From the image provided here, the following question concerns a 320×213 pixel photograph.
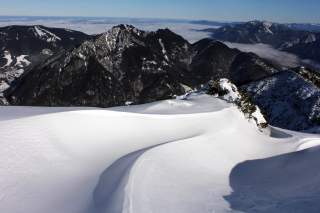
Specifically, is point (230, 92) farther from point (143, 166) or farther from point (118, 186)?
point (118, 186)

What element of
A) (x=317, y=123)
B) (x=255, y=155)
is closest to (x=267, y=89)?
(x=317, y=123)

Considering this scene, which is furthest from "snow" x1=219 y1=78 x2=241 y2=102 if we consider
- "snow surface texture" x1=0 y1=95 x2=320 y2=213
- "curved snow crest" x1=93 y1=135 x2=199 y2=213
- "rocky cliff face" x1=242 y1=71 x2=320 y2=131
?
"rocky cliff face" x1=242 y1=71 x2=320 y2=131

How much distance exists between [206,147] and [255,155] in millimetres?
6310

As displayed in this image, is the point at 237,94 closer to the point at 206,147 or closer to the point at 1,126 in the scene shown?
the point at 206,147

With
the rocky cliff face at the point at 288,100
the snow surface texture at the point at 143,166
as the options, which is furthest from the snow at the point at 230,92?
the rocky cliff face at the point at 288,100

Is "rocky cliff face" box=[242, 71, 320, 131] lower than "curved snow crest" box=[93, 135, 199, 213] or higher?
lower

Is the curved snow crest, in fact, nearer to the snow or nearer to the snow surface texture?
the snow surface texture

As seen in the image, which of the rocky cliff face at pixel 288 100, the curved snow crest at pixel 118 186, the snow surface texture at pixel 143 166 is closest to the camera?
the curved snow crest at pixel 118 186

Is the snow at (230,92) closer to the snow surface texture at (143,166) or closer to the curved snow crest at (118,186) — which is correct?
the snow surface texture at (143,166)

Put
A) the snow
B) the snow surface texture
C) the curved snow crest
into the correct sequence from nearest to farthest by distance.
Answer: the curved snow crest
the snow surface texture
the snow

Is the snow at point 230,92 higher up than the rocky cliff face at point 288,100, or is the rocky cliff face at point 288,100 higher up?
the snow at point 230,92

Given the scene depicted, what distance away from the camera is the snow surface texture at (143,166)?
833 inches

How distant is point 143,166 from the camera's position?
83.8 ft

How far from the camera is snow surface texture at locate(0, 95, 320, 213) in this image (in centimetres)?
2116
